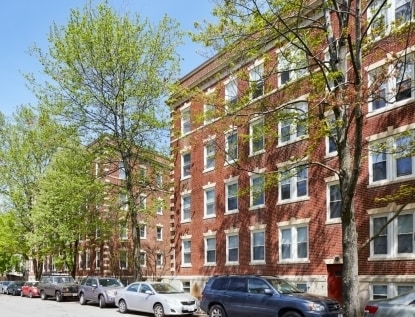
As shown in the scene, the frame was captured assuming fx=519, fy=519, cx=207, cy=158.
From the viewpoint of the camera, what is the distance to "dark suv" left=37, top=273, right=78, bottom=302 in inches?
1254

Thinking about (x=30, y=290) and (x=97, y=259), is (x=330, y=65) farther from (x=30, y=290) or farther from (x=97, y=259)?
(x=97, y=259)

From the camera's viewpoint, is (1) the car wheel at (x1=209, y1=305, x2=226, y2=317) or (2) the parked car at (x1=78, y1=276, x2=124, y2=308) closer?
(1) the car wheel at (x1=209, y1=305, x2=226, y2=317)

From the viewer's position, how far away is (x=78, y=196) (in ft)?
96.5

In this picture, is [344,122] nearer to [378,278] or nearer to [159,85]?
[378,278]

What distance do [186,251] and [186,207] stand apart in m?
2.71

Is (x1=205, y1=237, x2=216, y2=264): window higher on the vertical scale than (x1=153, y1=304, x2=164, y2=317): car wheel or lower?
higher

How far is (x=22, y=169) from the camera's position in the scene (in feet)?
142

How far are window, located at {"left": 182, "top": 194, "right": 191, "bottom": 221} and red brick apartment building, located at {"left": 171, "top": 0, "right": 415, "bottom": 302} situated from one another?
6 cm

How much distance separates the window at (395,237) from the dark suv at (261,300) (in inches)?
172

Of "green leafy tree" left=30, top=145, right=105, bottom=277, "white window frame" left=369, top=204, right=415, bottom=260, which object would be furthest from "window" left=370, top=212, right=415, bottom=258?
"green leafy tree" left=30, top=145, right=105, bottom=277

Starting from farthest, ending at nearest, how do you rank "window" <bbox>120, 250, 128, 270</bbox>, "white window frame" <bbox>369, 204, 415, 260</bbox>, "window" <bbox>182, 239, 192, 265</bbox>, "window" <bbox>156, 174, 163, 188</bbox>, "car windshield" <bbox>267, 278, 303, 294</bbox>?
"window" <bbox>120, 250, 128, 270</bbox>, "window" <bbox>156, 174, 163, 188</bbox>, "window" <bbox>182, 239, 192, 265</bbox>, "white window frame" <bbox>369, 204, 415, 260</bbox>, "car windshield" <bbox>267, 278, 303, 294</bbox>

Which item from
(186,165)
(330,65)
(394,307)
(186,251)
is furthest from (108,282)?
(394,307)

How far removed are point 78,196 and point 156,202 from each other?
14.5ft

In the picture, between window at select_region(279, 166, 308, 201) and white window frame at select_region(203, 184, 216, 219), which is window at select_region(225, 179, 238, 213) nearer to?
white window frame at select_region(203, 184, 216, 219)
